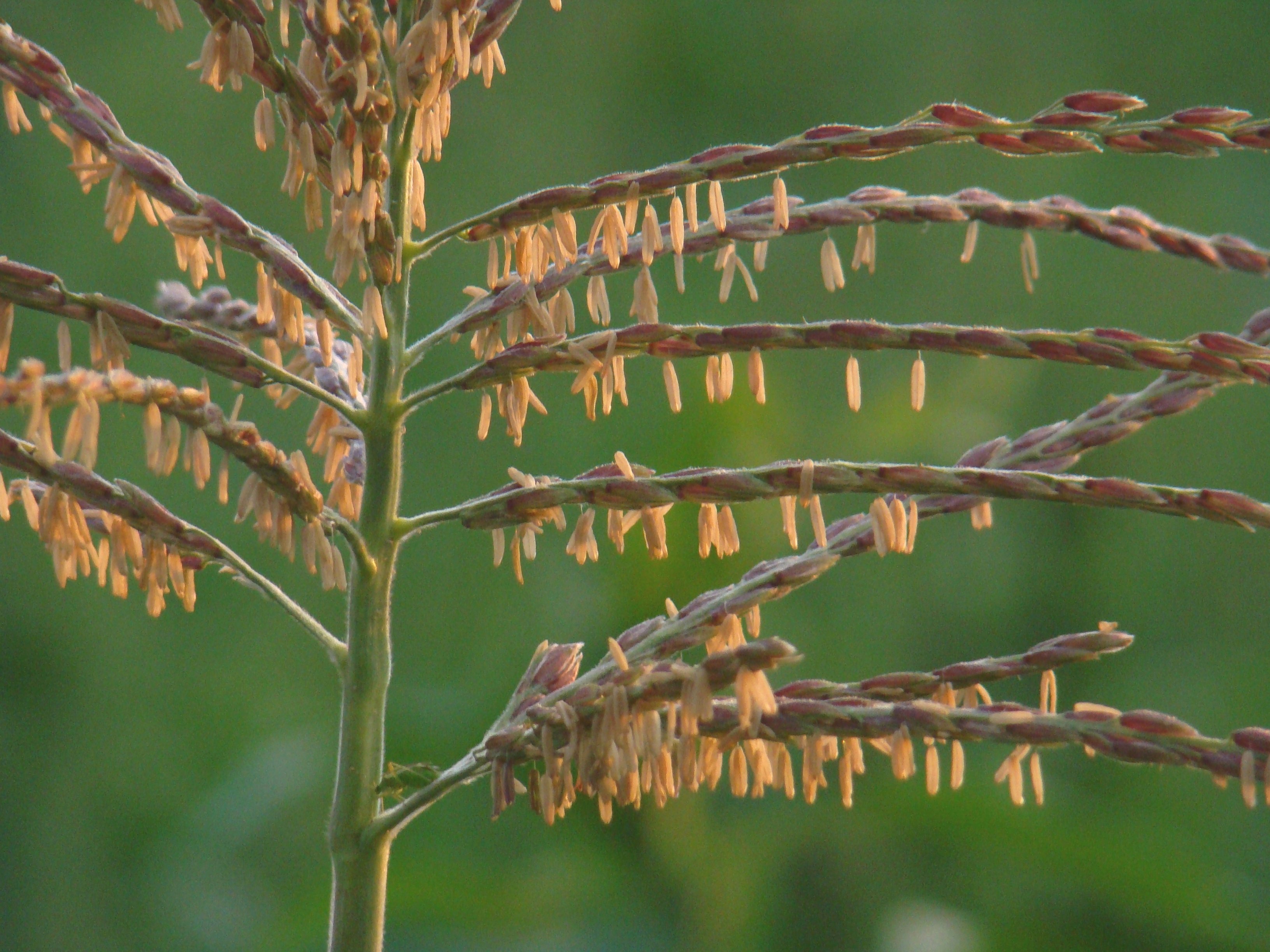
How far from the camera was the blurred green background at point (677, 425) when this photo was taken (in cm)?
162

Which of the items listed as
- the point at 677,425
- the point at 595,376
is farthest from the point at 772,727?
the point at 677,425

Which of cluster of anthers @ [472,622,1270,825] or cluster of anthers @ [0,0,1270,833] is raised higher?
cluster of anthers @ [0,0,1270,833]

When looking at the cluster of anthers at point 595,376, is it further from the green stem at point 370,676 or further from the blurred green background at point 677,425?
the blurred green background at point 677,425

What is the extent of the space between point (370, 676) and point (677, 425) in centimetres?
98

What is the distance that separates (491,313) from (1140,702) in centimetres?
161

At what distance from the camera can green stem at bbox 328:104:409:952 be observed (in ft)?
1.53

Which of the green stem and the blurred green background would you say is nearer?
the green stem

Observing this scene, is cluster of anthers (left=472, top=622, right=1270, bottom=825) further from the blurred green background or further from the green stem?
the blurred green background

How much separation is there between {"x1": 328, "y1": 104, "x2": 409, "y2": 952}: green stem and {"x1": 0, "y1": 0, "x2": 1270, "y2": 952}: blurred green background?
0.97m

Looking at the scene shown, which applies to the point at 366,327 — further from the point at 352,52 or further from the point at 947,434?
the point at 947,434

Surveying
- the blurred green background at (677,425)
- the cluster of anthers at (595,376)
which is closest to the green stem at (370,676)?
the cluster of anthers at (595,376)

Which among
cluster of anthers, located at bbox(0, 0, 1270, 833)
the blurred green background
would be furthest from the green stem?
the blurred green background

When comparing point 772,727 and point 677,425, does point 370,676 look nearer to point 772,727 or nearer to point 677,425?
point 772,727

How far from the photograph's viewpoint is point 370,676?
0.47 metres
